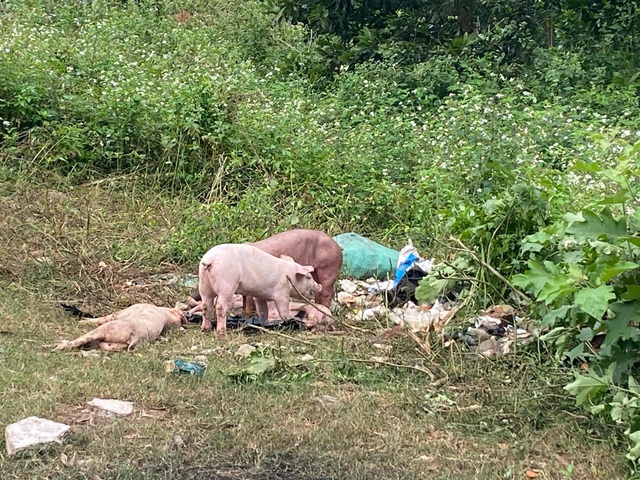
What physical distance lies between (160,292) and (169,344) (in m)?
1.18

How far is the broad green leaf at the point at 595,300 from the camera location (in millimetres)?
3547

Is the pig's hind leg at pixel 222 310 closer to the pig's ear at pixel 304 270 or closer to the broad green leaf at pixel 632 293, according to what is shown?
the pig's ear at pixel 304 270

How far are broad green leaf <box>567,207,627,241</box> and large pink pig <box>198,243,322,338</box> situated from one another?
2.07 m

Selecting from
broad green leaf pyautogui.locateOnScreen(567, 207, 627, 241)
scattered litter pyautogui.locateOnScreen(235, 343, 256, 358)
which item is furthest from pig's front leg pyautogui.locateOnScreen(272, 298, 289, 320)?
broad green leaf pyautogui.locateOnScreen(567, 207, 627, 241)

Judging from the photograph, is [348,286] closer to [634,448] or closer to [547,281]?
[547,281]

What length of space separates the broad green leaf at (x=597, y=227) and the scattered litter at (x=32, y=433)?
2262mm

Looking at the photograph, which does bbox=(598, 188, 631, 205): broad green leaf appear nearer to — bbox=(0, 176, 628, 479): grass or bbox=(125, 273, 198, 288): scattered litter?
bbox=(0, 176, 628, 479): grass

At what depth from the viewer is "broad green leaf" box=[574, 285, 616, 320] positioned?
11.6ft

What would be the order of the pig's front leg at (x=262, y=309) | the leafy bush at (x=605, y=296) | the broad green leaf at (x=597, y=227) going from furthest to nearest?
the pig's front leg at (x=262, y=309) < the broad green leaf at (x=597, y=227) < the leafy bush at (x=605, y=296)

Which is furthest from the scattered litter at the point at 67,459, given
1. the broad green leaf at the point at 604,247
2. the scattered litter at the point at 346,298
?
the scattered litter at the point at 346,298

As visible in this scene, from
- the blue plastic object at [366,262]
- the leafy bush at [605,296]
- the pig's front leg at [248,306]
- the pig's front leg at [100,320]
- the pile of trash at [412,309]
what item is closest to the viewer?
the leafy bush at [605,296]

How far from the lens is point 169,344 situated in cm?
517

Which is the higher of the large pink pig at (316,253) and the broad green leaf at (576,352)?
the broad green leaf at (576,352)

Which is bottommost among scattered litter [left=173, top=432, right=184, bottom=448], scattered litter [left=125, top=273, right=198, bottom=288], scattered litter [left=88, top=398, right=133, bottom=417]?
scattered litter [left=125, top=273, right=198, bottom=288]
